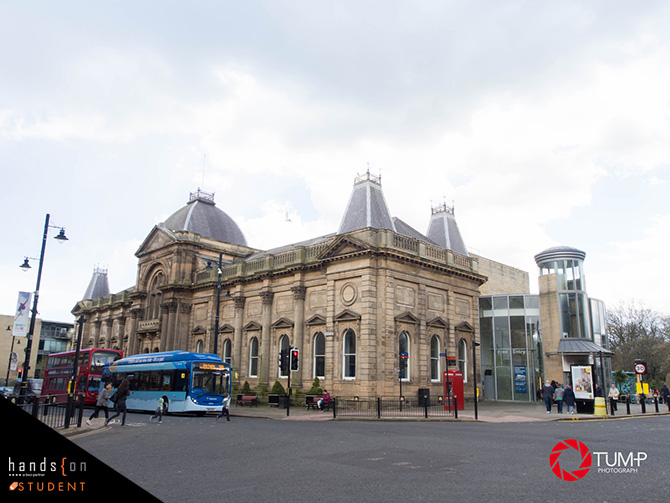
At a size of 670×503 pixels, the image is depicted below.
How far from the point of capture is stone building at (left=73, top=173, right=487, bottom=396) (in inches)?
1250

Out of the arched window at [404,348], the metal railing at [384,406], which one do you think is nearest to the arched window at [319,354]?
the metal railing at [384,406]

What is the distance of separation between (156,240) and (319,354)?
24.1 m

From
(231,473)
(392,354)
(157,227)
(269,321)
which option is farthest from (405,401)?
(157,227)

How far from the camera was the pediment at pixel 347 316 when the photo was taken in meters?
31.7

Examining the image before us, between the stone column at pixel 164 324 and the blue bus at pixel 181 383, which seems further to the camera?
the stone column at pixel 164 324

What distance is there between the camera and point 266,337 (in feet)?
126

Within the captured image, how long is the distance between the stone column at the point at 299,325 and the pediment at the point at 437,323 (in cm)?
847

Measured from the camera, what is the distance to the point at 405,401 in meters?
30.7

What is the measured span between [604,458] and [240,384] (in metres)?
31.5

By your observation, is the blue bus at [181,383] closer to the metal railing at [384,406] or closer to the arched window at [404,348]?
the metal railing at [384,406]

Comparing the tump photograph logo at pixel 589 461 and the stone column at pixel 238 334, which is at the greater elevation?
the stone column at pixel 238 334

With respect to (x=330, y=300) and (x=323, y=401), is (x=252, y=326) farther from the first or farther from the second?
(x=323, y=401)

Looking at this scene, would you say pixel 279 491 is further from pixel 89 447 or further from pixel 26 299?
pixel 26 299

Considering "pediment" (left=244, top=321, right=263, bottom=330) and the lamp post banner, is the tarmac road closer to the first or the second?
the lamp post banner
